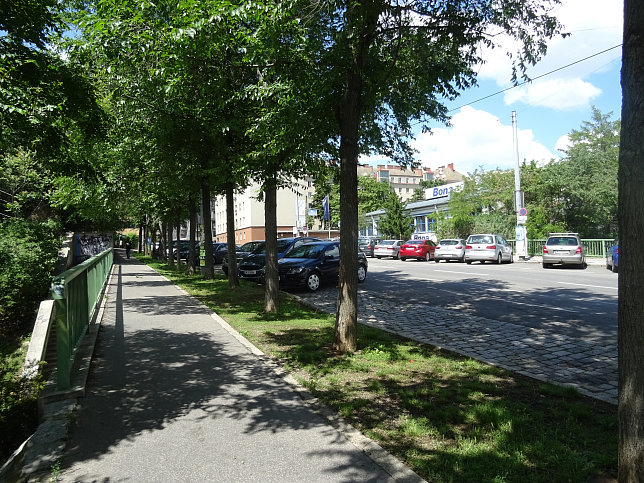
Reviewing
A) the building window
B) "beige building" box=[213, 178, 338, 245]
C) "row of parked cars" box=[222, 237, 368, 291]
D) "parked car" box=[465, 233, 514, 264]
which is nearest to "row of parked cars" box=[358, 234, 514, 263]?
"parked car" box=[465, 233, 514, 264]

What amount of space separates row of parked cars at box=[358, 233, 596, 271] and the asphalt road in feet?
22.9

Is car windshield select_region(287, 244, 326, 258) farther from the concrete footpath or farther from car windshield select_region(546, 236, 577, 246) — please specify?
car windshield select_region(546, 236, 577, 246)

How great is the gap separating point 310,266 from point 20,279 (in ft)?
25.9

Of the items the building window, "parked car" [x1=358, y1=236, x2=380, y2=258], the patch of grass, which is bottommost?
the patch of grass

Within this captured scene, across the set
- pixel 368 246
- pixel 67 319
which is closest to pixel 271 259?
pixel 67 319

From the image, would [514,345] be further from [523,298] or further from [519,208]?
[519,208]

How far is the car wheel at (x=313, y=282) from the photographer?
14.4m

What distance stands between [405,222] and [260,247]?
37.1 m

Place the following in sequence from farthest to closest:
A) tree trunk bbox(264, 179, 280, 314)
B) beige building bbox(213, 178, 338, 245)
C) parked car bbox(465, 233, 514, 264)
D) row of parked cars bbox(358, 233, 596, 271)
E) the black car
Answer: beige building bbox(213, 178, 338, 245), parked car bbox(465, 233, 514, 264), row of parked cars bbox(358, 233, 596, 271), the black car, tree trunk bbox(264, 179, 280, 314)

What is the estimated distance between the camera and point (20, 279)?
855cm

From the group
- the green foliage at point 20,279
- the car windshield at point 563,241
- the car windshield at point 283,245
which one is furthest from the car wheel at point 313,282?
the car windshield at point 563,241

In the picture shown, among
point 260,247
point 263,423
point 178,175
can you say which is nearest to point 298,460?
point 263,423

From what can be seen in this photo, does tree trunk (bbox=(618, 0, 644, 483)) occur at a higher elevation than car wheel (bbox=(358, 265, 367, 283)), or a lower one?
higher

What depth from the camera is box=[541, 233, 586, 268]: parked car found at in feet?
75.1
